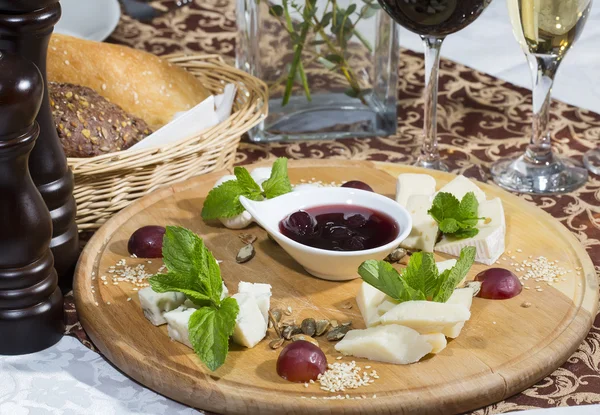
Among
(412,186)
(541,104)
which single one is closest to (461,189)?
(412,186)

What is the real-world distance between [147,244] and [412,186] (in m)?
0.43

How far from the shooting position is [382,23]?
70.2 inches

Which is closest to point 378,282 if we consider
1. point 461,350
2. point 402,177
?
point 461,350

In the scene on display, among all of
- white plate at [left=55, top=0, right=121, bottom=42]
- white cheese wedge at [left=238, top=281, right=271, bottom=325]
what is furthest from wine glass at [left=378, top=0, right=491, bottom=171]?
white plate at [left=55, top=0, right=121, bottom=42]

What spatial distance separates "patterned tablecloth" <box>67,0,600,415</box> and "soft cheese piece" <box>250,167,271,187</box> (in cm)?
25

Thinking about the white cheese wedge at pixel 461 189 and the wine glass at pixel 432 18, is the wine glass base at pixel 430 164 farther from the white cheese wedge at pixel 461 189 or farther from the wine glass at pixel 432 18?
the white cheese wedge at pixel 461 189

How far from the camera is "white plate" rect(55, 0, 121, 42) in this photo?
214 cm

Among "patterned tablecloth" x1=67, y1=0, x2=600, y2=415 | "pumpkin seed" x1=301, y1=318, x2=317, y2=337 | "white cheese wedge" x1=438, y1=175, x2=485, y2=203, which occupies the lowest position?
"patterned tablecloth" x1=67, y1=0, x2=600, y2=415

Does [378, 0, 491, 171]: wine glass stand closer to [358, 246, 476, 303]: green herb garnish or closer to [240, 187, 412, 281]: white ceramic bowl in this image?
[240, 187, 412, 281]: white ceramic bowl

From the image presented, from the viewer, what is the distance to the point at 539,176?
1.69 metres

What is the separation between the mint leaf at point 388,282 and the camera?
112 cm

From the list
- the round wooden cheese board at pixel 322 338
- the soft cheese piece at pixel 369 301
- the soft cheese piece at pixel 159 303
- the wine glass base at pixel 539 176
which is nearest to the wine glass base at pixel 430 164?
the wine glass base at pixel 539 176

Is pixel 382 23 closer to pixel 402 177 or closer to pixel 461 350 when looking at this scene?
pixel 402 177

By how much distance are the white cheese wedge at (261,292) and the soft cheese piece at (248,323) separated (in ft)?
0.04
